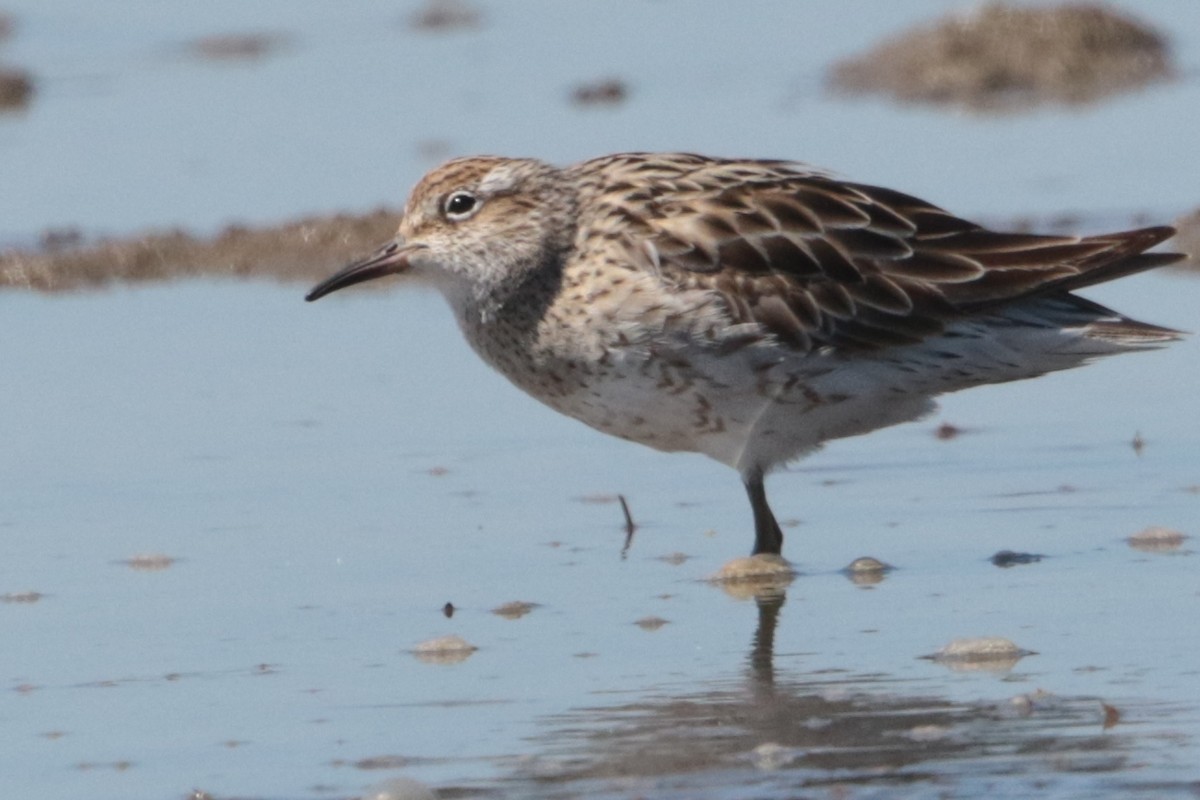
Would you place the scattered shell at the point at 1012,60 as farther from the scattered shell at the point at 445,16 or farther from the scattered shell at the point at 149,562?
the scattered shell at the point at 149,562

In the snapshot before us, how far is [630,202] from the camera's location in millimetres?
9117

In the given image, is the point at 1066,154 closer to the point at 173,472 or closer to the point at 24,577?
the point at 173,472

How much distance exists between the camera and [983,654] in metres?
7.21

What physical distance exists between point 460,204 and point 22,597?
2159mm

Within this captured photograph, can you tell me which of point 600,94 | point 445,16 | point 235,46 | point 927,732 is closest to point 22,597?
point 927,732

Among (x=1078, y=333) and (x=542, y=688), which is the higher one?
(x=1078, y=333)

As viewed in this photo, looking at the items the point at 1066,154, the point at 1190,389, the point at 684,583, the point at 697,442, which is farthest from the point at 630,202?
the point at 1066,154

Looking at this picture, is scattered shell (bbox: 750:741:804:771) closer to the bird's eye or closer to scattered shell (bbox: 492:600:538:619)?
scattered shell (bbox: 492:600:538:619)

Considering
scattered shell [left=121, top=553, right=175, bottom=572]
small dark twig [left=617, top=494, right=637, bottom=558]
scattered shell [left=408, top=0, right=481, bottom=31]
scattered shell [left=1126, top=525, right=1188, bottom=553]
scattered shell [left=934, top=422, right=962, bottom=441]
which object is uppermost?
scattered shell [left=408, top=0, right=481, bottom=31]

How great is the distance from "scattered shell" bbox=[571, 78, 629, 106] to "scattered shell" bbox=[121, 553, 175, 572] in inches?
357

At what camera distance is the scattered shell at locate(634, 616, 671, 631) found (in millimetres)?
7867

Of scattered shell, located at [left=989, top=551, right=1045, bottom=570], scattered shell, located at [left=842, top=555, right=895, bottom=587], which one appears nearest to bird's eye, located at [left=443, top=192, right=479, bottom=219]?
scattered shell, located at [left=842, top=555, right=895, bottom=587]

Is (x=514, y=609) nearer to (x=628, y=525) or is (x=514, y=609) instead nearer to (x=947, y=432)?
(x=628, y=525)

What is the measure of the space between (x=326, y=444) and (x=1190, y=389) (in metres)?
3.59
